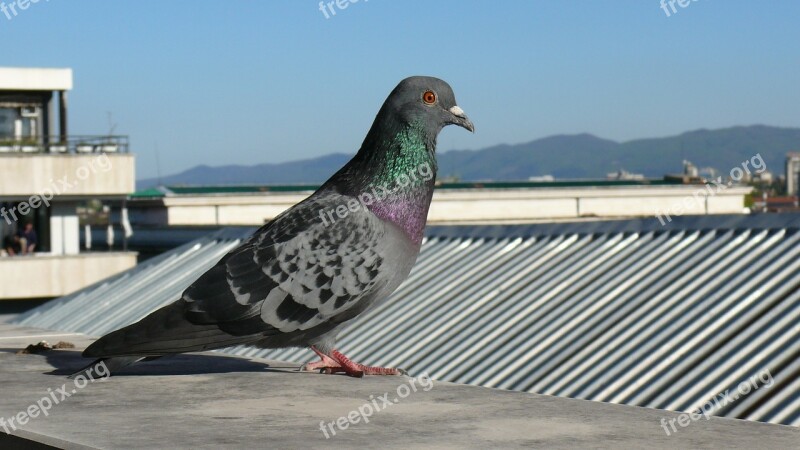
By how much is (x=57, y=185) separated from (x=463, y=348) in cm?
4285

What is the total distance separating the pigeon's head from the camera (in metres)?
8.95

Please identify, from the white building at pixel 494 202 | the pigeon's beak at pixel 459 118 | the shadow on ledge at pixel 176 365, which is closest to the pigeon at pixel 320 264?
the pigeon's beak at pixel 459 118

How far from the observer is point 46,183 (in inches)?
2292

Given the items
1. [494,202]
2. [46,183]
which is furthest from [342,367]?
[494,202]

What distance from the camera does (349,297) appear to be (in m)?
8.84

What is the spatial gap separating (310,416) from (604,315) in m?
11.6

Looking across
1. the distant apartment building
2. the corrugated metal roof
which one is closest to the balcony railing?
the distant apartment building

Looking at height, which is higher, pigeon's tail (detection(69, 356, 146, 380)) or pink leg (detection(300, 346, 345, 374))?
pigeon's tail (detection(69, 356, 146, 380))

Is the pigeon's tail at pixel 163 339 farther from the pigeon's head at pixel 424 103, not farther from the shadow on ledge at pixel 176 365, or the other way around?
the pigeon's head at pixel 424 103

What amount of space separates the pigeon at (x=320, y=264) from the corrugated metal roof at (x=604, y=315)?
683 centimetres

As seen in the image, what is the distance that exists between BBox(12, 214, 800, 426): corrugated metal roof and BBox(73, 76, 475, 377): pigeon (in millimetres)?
6828

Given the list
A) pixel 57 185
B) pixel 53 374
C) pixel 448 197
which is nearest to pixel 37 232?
pixel 57 185

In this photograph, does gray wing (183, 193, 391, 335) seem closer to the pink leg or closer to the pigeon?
the pigeon

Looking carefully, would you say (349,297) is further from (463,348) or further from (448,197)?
(448,197)
